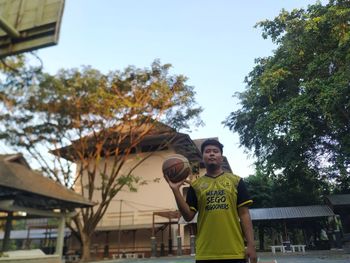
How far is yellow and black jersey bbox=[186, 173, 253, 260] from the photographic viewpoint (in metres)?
2.99

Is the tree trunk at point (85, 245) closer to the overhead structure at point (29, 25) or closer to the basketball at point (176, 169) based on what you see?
the overhead structure at point (29, 25)

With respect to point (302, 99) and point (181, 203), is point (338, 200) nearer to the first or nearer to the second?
point (302, 99)

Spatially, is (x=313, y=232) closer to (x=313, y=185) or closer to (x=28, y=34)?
(x=313, y=185)

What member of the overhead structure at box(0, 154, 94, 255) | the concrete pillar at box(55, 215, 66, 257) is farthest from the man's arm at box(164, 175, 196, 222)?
the concrete pillar at box(55, 215, 66, 257)

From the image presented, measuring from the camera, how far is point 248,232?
3.12 metres

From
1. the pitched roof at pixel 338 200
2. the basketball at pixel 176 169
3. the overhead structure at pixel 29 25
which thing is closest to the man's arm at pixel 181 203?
the basketball at pixel 176 169

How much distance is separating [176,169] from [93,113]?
63.4ft

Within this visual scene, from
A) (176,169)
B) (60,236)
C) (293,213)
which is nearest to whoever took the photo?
(176,169)

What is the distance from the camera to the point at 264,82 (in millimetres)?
22109

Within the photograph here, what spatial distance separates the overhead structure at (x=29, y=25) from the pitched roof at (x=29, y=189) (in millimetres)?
9246

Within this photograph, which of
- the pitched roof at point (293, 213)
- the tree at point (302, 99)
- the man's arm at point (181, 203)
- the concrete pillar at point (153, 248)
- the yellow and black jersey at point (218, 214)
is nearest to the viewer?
the yellow and black jersey at point (218, 214)

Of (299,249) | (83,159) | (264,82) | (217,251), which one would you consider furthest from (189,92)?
(217,251)

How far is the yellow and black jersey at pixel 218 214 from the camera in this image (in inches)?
118

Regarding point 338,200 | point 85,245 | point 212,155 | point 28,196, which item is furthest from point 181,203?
point 338,200
